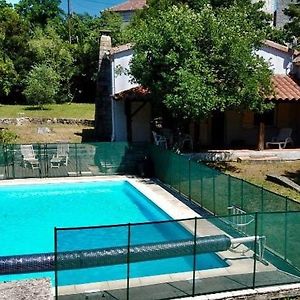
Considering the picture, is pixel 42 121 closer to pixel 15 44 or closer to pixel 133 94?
pixel 133 94

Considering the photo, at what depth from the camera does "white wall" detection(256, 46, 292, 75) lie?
25.5 meters

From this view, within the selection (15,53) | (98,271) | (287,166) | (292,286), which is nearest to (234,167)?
(287,166)

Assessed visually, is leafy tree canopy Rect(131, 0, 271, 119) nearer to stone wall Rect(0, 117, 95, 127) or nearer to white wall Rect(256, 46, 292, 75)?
white wall Rect(256, 46, 292, 75)

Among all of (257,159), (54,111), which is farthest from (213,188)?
(54,111)

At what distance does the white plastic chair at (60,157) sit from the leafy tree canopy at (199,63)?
4.40 metres

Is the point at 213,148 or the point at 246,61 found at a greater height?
the point at 246,61

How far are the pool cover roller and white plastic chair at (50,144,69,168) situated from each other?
1209 centimetres

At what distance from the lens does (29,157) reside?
807 inches

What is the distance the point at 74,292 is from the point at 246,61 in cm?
1325

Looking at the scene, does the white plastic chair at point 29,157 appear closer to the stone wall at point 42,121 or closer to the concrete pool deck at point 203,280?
the concrete pool deck at point 203,280

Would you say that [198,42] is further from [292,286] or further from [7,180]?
[292,286]

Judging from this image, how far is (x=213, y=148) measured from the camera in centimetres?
2520

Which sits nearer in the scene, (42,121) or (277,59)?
(277,59)

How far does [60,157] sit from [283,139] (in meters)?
11.7
